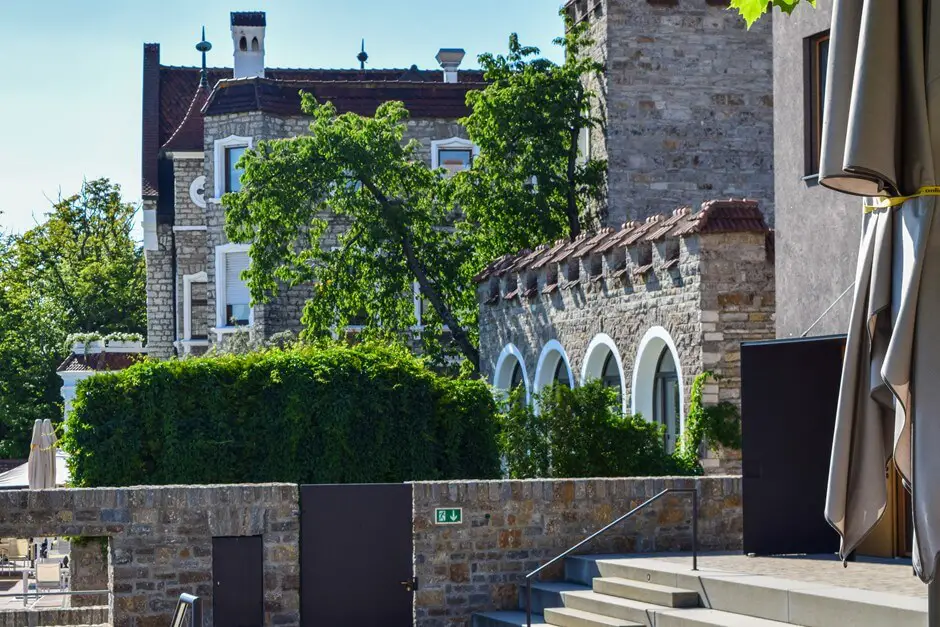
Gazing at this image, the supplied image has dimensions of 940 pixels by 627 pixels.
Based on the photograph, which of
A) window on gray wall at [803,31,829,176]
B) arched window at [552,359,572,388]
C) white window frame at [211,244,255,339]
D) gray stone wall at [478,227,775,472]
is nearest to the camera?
window on gray wall at [803,31,829,176]

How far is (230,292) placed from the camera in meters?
39.8

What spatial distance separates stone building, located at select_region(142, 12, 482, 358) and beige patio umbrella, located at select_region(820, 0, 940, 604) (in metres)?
31.7

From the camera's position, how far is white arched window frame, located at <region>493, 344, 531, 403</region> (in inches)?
1059

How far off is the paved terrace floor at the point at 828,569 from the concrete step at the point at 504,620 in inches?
53.1

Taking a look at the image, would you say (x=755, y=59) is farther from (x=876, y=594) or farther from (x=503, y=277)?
(x=876, y=594)

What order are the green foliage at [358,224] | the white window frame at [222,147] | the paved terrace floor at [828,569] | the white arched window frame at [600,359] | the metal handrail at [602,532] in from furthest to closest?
the white window frame at [222,147]
the green foliage at [358,224]
the white arched window frame at [600,359]
the metal handrail at [602,532]
the paved terrace floor at [828,569]

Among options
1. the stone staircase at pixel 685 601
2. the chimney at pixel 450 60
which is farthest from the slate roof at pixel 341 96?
the stone staircase at pixel 685 601

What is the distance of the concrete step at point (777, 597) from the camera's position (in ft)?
36.3

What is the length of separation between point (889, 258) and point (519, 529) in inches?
376

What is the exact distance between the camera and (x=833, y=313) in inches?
586

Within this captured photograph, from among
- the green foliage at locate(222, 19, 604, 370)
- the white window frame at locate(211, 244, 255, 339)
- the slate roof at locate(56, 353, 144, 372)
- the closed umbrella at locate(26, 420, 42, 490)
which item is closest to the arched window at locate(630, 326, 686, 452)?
the closed umbrella at locate(26, 420, 42, 490)

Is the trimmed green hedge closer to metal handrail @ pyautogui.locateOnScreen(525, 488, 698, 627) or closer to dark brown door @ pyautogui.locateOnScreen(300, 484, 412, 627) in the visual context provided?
dark brown door @ pyautogui.locateOnScreen(300, 484, 412, 627)

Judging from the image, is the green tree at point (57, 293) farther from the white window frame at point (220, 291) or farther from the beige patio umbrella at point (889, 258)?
the beige patio umbrella at point (889, 258)

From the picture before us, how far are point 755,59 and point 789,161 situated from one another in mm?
13365
